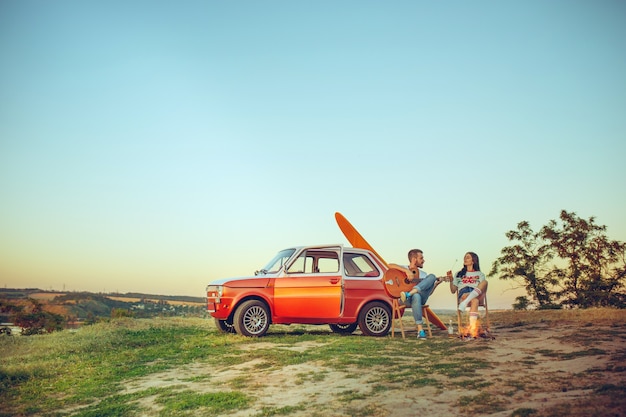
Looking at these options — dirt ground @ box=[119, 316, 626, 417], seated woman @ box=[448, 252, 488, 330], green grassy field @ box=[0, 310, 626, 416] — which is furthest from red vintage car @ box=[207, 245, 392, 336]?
dirt ground @ box=[119, 316, 626, 417]

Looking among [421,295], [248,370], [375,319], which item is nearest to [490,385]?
[248,370]

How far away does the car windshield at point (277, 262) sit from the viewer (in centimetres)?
1316

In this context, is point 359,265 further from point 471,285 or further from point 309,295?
point 471,285

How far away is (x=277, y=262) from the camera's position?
13422 mm

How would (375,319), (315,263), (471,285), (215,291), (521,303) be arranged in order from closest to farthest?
1. (471,285)
2. (215,291)
3. (375,319)
4. (315,263)
5. (521,303)

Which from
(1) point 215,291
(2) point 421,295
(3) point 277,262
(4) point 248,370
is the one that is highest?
(3) point 277,262

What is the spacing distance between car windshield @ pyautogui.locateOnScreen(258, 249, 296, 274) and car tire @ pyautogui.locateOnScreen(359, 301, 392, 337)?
232cm

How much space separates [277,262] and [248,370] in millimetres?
4506

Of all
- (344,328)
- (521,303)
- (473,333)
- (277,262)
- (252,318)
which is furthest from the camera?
(521,303)

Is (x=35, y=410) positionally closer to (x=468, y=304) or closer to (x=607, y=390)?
(x=607, y=390)

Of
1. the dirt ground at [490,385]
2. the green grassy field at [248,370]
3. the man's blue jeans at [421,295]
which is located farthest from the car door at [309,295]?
the dirt ground at [490,385]

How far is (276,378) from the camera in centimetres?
835

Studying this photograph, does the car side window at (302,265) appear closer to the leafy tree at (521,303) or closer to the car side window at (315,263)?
the car side window at (315,263)

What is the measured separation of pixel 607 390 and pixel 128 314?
18691 mm
